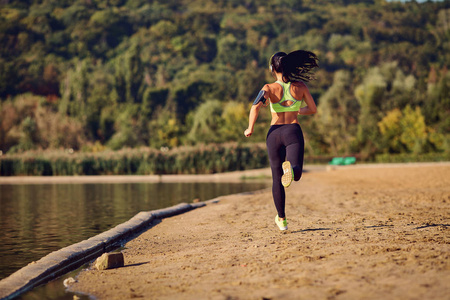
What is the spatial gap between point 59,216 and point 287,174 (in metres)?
7.25

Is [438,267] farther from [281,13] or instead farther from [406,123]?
[281,13]

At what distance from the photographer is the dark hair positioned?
25.1 ft

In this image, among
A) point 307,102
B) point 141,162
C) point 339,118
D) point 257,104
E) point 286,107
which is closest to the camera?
point 257,104

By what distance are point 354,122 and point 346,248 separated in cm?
4637

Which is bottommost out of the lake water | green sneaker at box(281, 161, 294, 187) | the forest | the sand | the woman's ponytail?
the lake water

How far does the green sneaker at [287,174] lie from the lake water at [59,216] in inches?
132

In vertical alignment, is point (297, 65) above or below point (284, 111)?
above

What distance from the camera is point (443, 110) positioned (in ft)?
134

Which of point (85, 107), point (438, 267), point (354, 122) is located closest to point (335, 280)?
point (438, 267)

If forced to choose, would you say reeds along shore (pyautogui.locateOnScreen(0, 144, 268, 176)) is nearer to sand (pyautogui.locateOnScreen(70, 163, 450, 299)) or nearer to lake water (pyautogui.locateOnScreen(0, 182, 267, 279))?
lake water (pyautogui.locateOnScreen(0, 182, 267, 279))

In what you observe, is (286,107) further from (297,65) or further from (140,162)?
(140,162)

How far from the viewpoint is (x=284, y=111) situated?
296 inches

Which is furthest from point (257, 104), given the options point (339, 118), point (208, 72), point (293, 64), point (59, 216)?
point (208, 72)

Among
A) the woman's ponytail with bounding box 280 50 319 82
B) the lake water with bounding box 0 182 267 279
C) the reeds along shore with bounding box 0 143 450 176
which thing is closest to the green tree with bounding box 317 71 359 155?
the reeds along shore with bounding box 0 143 450 176
